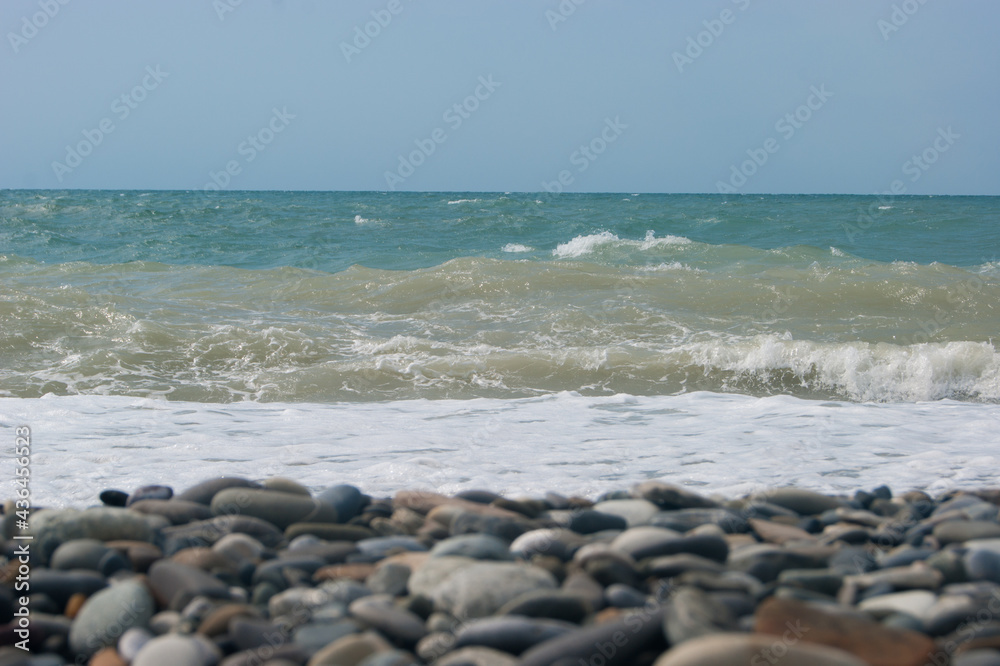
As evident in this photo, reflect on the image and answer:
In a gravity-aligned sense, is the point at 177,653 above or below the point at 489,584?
below

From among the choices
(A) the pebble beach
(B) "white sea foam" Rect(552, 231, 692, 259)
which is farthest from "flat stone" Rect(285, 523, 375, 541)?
(B) "white sea foam" Rect(552, 231, 692, 259)

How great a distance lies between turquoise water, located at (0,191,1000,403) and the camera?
6.86 metres

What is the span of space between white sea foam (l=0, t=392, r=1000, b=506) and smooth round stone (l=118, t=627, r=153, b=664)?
1.68 m

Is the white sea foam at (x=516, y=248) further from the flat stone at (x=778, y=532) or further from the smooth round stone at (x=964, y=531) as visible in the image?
the smooth round stone at (x=964, y=531)

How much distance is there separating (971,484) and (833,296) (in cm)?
768

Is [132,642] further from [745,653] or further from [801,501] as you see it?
[801,501]

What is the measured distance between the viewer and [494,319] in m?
9.52

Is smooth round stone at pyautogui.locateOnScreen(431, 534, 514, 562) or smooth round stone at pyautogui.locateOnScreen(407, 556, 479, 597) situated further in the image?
smooth round stone at pyautogui.locateOnScreen(431, 534, 514, 562)

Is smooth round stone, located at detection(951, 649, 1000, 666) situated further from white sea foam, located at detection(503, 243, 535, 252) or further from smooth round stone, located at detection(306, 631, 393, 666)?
white sea foam, located at detection(503, 243, 535, 252)

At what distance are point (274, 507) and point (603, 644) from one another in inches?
59.4

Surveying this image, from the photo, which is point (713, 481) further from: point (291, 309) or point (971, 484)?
point (291, 309)

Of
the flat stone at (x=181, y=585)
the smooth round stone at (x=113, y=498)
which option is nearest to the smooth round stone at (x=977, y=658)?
the flat stone at (x=181, y=585)

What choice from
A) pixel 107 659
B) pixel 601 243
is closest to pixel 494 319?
pixel 107 659

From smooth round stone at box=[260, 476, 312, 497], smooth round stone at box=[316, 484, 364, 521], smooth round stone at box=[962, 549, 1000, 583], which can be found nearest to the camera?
smooth round stone at box=[962, 549, 1000, 583]
